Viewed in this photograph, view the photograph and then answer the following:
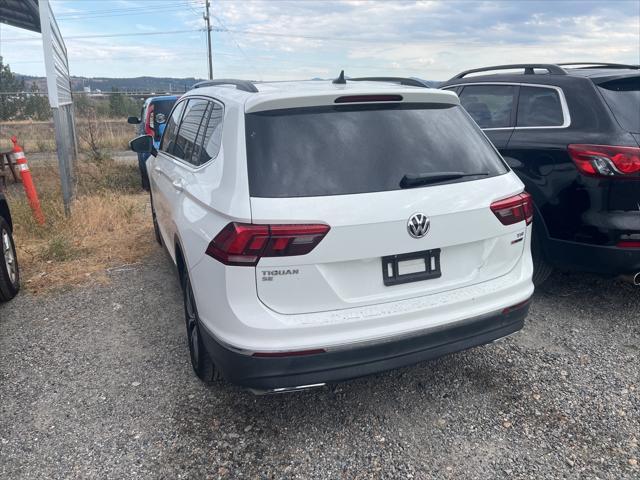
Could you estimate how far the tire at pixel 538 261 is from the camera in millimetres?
4238

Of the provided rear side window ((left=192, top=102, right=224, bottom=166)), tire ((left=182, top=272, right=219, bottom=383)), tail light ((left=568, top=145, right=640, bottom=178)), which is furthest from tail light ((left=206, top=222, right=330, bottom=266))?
tail light ((left=568, top=145, right=640, bottom=178))

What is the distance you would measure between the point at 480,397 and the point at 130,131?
22.3m

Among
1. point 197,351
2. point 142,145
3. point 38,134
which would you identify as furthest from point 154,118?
point 38,134

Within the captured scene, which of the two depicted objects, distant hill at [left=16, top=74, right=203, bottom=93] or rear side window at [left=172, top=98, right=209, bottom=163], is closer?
rear side window at [left=172, top=98, right=209, bottom=163]

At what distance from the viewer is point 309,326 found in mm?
2416

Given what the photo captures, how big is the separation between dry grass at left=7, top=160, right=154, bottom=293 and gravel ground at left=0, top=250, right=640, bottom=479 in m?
1.37

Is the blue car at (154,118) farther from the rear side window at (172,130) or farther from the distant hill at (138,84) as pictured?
the distant hill at (138,84)

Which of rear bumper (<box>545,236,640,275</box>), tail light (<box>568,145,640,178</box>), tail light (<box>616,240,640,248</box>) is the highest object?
tail light (<box>568,145,640,178</box>)

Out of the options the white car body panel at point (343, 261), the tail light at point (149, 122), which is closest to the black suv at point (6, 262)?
the white car body panel at point (343, 261)

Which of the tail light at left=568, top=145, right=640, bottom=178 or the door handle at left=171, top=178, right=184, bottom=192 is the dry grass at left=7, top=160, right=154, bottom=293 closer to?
the door handle at left=171, top=178, right=184, bottom=192

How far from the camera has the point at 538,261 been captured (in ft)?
14.1

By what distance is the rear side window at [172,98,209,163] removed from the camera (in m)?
3.60

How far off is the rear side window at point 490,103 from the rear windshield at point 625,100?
2.77 feet

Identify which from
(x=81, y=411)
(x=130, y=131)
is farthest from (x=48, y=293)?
(x=130, y=131)
